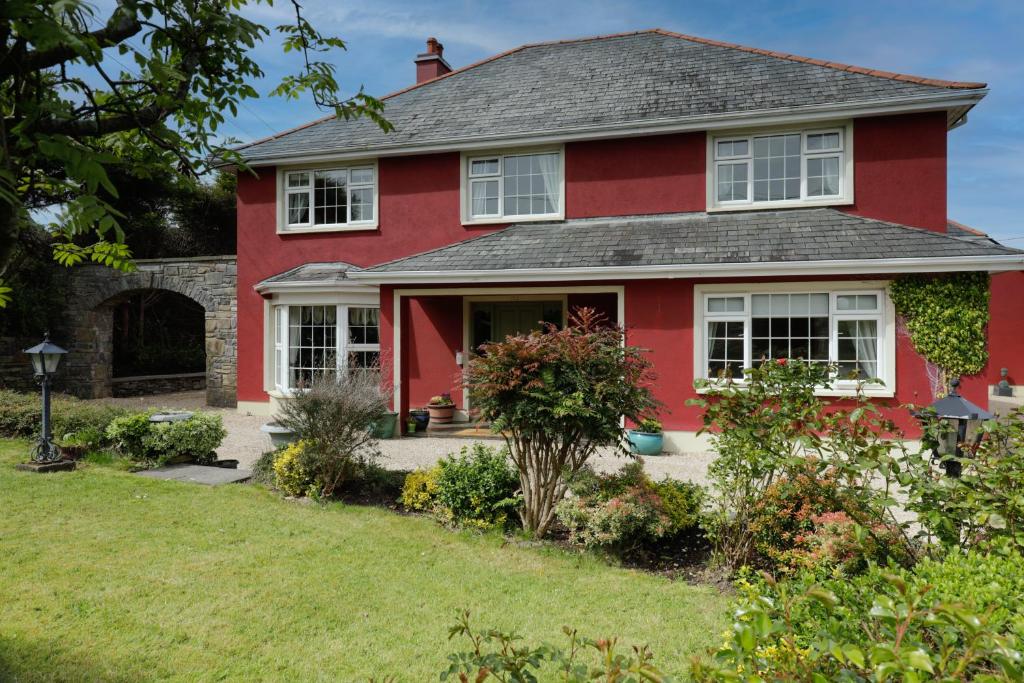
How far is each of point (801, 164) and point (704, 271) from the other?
3.41m

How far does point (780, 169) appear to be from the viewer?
11547 millimetres

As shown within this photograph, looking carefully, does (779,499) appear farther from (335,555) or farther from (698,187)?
(698,187)

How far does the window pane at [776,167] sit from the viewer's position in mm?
11461

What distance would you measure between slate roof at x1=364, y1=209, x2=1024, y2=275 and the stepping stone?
4.75 metres

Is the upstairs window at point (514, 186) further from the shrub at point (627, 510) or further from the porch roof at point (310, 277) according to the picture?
the shrub at point (627, 510)

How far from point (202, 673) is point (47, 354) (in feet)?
22.4

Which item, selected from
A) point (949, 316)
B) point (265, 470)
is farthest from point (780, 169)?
point (265, 470)

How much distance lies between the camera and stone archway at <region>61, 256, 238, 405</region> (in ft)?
50.6

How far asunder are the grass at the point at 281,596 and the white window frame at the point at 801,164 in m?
8.80

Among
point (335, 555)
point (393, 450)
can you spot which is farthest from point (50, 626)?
point (393, 450)

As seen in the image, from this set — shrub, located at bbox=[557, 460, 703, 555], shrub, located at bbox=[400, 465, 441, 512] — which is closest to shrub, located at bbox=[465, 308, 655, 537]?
shrub, located at bbox=[557, 460, 703, 555]

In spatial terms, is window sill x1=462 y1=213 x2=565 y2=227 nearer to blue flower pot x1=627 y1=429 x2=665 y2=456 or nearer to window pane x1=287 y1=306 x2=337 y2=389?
window pane x1=287 y1=306 x2=337 y2=389

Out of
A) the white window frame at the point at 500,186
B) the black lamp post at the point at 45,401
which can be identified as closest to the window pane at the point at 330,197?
the white window frame at the point at 500,186

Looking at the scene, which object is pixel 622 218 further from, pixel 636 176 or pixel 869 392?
pixel 869 392
